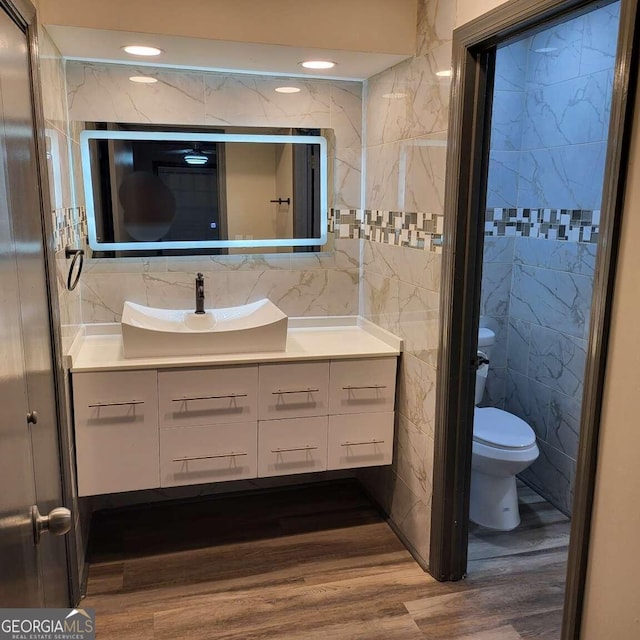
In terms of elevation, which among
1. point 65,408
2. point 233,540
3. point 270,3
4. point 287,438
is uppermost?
point 270,3

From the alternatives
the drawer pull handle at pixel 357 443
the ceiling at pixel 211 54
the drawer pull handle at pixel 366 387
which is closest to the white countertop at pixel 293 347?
the drawer pull handle at pixel 366 387

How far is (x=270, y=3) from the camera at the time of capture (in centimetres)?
225

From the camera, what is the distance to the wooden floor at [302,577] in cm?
223

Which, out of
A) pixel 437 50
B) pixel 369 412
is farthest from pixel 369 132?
pixel 369 412

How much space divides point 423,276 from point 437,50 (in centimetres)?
85

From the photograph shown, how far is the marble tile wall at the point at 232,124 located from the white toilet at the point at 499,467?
0.94m

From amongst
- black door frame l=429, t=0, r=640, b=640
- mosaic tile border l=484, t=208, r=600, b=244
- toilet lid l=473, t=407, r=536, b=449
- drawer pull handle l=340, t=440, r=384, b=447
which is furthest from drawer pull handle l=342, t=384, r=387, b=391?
mosaic tile border l=484, t=208, r=600, b=244

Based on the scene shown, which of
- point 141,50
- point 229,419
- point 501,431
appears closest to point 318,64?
point 141,50

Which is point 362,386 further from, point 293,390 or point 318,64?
point 318,64

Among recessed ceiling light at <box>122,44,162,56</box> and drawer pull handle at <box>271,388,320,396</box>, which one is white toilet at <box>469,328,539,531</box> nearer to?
drawer pull handle at <box>271,388,320,396</box>

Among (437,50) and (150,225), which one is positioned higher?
(437,50)

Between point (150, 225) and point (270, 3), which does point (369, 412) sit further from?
point (270, 3)

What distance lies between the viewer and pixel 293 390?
2615 millimetres

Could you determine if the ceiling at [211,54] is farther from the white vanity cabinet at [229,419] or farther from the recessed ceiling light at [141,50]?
the white vanity cabinet at [229,419]
